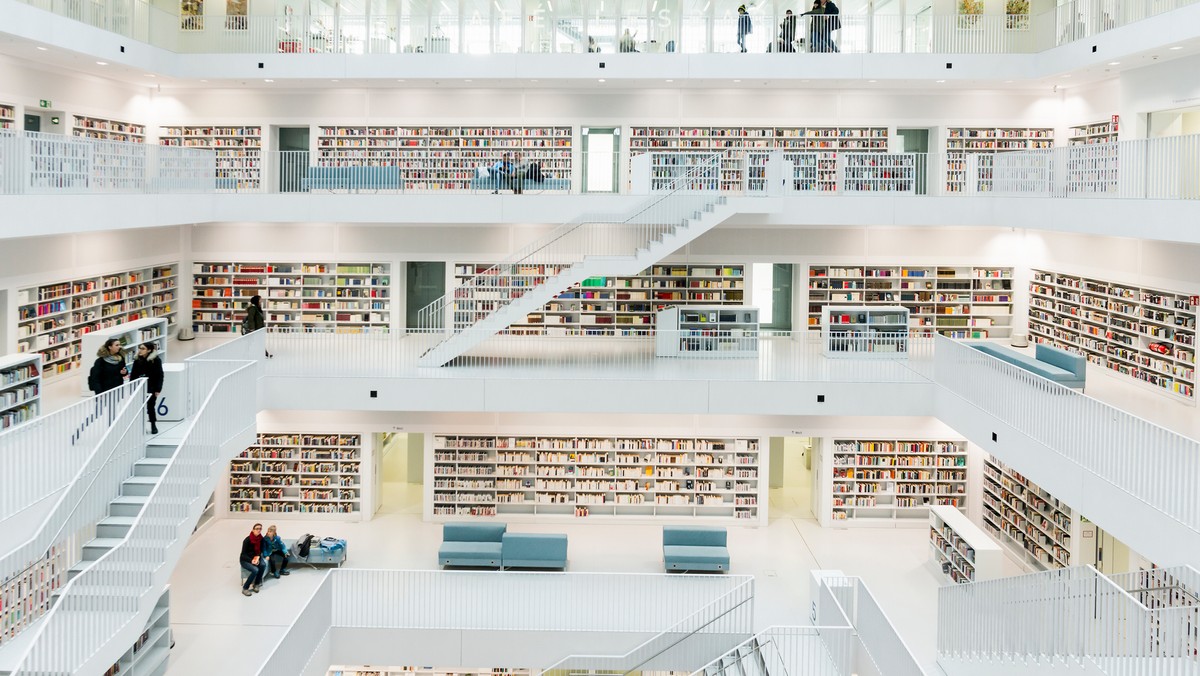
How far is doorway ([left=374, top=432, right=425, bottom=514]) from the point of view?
19000mm

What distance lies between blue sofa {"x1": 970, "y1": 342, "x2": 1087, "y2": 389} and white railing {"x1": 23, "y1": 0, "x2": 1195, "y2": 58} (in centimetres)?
619

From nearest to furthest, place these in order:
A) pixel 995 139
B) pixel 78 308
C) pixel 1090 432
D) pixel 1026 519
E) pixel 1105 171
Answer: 1. pixel 1090 432
2. pixel 1105 171
3. pixel 1026 519
4. pixel 78 308
5. pixel 995 139

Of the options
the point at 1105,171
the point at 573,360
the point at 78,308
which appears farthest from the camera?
the point at 573,360

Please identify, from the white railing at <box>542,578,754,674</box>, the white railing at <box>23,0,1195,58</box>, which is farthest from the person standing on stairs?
the white railing at <box>23,0,1195,58</box>

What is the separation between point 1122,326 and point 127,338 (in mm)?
14638

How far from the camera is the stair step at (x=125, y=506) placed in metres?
11.4

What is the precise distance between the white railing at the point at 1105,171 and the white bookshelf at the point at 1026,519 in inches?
166

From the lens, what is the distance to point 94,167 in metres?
14.5

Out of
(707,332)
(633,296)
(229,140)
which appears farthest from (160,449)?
(633,296)

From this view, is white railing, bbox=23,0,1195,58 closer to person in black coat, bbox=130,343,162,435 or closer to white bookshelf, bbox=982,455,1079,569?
white bookshelf, bbox=982,455,1079,569

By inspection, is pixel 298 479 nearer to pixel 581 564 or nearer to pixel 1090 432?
pixel 581 564

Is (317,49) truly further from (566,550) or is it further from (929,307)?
(929,307)

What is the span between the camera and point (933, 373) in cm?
1648

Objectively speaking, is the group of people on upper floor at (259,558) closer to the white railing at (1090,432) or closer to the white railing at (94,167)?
the white railing at (94,167)
